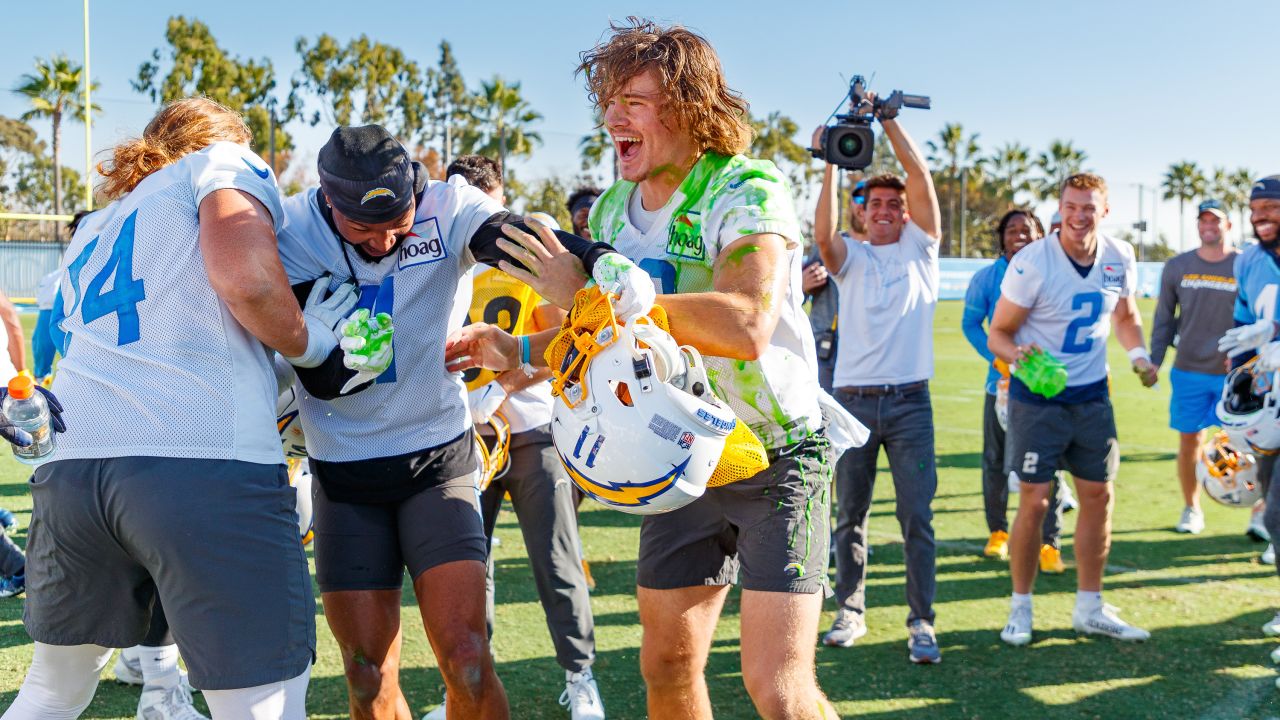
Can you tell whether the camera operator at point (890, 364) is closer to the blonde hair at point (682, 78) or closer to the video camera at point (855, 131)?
the video camera at point (855, 131)

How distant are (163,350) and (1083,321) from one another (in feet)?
15.4

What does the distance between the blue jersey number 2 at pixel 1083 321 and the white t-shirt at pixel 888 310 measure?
715mm

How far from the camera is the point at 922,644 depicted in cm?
512

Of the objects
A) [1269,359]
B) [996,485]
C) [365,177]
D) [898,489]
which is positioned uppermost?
[365,177]

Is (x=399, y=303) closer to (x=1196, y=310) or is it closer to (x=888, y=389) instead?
(x=888, y=389)

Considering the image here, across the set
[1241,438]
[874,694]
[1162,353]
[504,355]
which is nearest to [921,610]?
[874,694]

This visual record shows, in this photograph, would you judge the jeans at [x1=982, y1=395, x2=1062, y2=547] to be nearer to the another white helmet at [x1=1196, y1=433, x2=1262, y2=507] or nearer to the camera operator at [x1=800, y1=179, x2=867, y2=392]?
the camera operator at [x1=800, y1=179, x2=867, y2=392]

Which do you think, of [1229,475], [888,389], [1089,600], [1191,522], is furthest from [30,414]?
[1191,522]

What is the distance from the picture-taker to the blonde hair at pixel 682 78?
2955 millimetres

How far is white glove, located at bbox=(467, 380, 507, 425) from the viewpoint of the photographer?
459 cm

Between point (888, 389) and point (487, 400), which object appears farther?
point (888, 389)

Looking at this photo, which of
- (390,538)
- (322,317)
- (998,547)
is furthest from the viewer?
(998,547)

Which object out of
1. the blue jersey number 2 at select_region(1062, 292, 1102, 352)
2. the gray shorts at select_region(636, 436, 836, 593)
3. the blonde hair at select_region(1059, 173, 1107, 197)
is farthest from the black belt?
the gray shorts at select_region(636, 436, 836, 593)

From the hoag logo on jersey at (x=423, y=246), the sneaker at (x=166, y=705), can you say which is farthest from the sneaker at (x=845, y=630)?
the hoag logo on jersey at (x=423, y=246)
